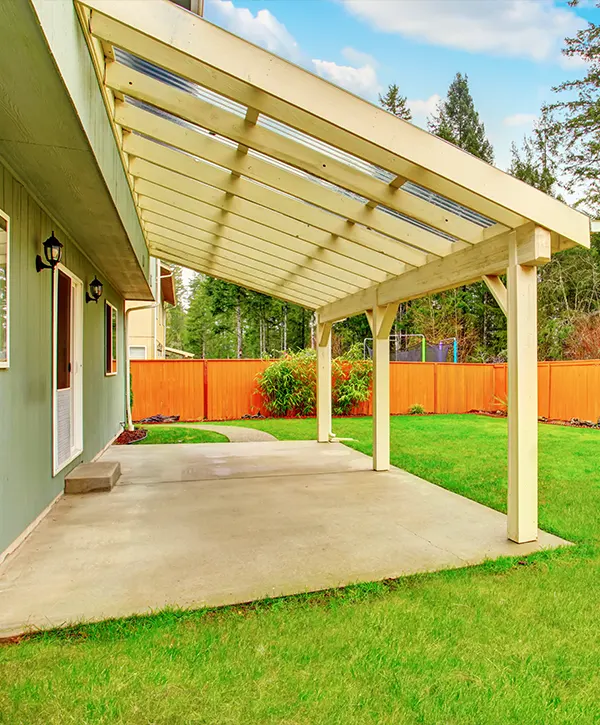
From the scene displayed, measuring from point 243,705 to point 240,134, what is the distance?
343cm

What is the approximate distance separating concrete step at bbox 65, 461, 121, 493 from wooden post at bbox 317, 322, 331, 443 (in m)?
4.08

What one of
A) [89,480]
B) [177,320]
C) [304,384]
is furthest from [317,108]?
[177,320]

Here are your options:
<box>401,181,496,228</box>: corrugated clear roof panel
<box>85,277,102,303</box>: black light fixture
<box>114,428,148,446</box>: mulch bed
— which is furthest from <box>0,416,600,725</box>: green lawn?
<box>114,428,148,446</box>: mulch bed

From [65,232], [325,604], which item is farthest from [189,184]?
[325,604]

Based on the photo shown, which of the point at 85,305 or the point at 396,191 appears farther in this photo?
the point at 85,305

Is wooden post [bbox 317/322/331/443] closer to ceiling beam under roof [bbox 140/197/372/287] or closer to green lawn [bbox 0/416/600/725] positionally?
ceiling beam under roof [bbox 140/197/372/287]

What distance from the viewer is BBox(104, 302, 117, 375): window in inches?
317

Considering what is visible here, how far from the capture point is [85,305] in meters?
6.36

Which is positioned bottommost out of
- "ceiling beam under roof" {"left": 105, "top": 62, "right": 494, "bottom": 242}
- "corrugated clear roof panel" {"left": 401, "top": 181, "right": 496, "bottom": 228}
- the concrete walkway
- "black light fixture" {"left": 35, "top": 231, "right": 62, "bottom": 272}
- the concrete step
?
the concrete walkway

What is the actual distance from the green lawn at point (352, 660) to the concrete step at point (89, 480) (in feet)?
9.53

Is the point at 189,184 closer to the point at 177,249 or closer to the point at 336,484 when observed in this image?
the point at 177,249

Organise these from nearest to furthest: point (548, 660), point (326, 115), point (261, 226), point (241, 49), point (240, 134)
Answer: point (548, 660), point (241, 49), point (326, 115), point (240, 134), point (261, 226)

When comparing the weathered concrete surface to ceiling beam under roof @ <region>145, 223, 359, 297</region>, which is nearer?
the weathered concrete surface

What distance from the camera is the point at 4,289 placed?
340 cm
